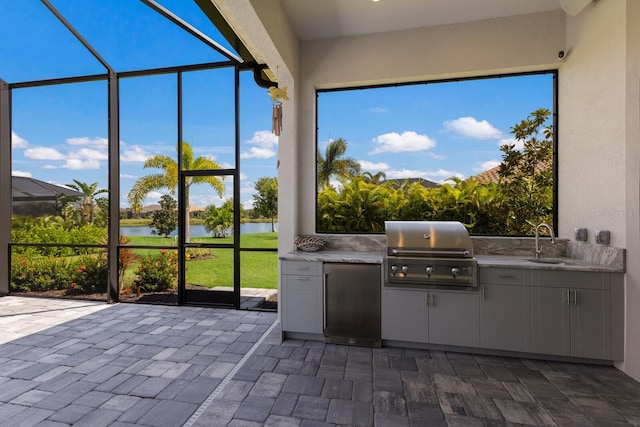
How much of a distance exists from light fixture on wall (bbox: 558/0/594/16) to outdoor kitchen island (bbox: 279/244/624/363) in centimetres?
225

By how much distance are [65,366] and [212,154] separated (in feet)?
8.99

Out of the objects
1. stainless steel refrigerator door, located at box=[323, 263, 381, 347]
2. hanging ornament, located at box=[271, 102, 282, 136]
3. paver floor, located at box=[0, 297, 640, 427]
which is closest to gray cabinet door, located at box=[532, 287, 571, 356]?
paver floor, located at box=[0, 297, 640, 427]

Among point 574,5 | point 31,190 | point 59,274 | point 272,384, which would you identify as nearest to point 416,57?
point 574,5

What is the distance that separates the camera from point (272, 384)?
7.32 ft

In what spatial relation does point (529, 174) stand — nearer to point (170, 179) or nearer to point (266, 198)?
point (266, 198)

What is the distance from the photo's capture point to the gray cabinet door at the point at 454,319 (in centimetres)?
267

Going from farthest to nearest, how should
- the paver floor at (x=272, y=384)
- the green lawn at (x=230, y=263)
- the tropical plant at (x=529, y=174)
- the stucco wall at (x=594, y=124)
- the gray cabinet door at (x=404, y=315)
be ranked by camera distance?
the green lawn at (x=230, y=263) → the tropical plant at (x=529, y=174) → the gray cabinet door at (x=404, y=315) → the stucco wall at (x=594, y=124) → the paver floor at (x=272, y=384)

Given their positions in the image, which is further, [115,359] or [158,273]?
[158,273]

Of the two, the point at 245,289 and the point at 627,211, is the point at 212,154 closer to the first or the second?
the point at 245,289

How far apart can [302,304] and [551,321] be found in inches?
86.8

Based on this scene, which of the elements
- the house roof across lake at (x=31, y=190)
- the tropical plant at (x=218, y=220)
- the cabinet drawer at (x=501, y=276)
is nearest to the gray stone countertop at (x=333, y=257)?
the cabinet drawer at (x=501, y=276)

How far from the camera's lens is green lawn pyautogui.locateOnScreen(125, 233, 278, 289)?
13.3 feet

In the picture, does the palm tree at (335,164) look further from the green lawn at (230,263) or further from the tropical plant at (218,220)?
the tropical plant at (218,220)

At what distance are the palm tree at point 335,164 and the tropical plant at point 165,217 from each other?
219 cm
